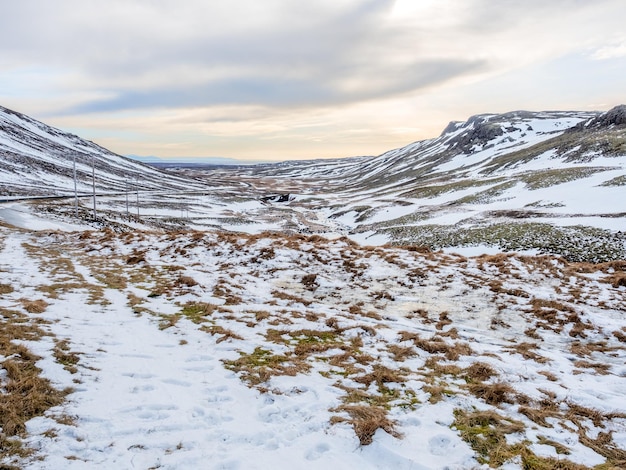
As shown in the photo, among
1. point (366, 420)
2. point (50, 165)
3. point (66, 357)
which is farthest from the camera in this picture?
point (50, 165)

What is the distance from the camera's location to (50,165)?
12319 cm

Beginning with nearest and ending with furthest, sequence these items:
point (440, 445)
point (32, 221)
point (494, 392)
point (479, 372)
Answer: point (440, 445) → point (494, 392) → point (479, 372) → point (32, 221)

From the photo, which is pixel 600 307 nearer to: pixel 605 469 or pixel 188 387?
pixel 605 469

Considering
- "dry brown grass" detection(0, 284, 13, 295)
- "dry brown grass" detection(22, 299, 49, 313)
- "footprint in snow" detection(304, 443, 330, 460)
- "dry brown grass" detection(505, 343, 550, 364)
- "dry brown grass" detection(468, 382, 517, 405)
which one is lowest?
"dry brown grass" detection(505, 343, 550, 364)

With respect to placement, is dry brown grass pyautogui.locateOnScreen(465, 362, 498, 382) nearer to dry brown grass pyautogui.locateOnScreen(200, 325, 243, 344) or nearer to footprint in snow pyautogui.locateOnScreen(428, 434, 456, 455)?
footprint in snow pyautogui.locateOnScreen(428, 434, 456, 455)

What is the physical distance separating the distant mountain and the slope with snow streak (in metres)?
70.0

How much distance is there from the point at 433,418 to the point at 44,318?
34.3ft

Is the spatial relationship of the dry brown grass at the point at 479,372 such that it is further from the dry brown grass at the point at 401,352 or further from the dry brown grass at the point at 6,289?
the dry brown grass at the point at 6,289

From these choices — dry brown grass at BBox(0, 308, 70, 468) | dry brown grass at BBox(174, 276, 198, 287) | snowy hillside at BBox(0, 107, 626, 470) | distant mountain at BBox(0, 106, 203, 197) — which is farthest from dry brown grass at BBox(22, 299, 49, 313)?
distant mountain at BBox(0, 106, 203, 197)

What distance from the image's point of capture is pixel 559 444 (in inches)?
225

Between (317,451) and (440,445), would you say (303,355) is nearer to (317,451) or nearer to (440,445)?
(317,451)

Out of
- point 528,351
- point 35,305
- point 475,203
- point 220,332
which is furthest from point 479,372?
point 475,203

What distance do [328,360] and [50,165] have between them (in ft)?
488

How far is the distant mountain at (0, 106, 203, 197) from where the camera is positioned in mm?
96125
